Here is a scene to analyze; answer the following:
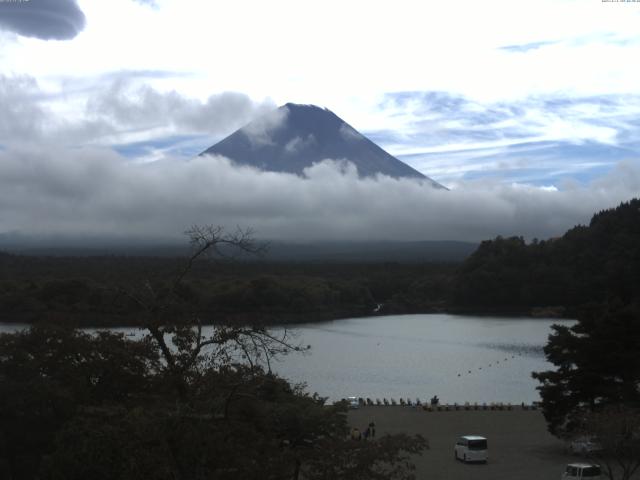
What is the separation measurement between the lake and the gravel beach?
3931mm

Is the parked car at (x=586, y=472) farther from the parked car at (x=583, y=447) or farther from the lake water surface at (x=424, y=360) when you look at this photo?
the lake water surface at (x=424, y=360)

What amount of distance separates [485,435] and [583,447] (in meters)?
3.23

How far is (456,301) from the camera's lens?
5794cm

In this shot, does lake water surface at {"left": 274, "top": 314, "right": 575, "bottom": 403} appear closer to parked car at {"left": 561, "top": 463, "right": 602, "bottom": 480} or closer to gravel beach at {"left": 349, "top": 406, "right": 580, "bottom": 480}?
gravel beach at {"left": 349, "top": 406, "right": 580, "bottom": 480}

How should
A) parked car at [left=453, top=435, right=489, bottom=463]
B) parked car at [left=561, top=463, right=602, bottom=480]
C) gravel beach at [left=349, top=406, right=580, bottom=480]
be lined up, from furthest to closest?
parked car at [left=453, top=435, right=489, bottom=463], gravel beach at [left=349, top=406, right=580, bottom=480], parked car at [left=561, top=463, right=602, bottom=480]

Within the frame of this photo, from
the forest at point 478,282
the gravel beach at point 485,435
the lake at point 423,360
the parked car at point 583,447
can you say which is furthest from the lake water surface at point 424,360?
the parked car at point 583,447

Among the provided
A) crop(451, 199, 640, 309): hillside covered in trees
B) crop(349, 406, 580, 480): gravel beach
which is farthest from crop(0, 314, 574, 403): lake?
crop(451, 199, 640, 309): hillside covered in trees

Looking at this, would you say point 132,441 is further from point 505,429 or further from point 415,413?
point 415,413

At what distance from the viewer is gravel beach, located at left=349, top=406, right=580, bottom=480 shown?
12188mm

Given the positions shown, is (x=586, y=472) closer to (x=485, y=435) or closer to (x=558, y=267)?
(x=485, y=435)

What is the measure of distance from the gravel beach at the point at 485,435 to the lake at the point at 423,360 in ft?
12.9

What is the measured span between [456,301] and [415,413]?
40.1 meters

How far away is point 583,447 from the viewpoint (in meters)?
12.7

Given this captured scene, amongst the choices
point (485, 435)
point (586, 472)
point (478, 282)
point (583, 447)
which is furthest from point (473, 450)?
point (478, 282)
